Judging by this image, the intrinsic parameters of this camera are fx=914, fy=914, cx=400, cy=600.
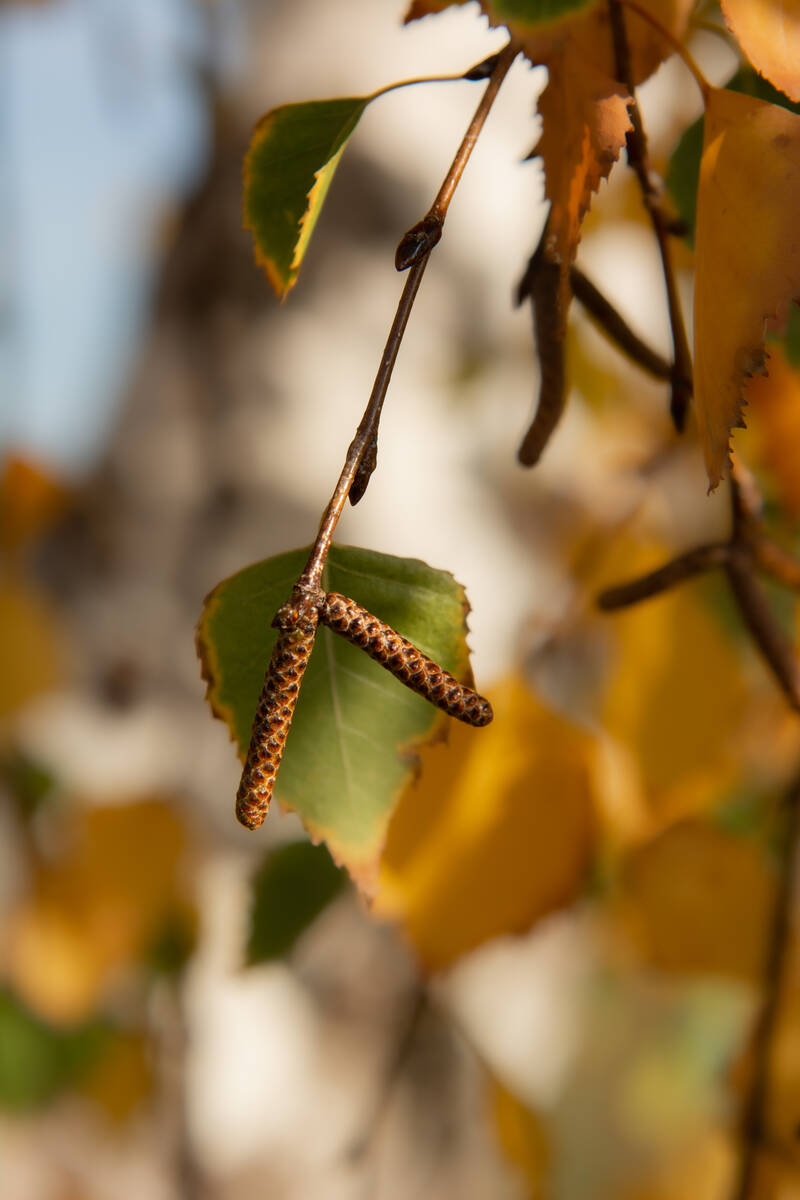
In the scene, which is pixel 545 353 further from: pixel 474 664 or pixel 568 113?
pixel 474 664

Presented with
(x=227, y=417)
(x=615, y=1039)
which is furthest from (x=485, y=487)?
(x=615, y=1039)

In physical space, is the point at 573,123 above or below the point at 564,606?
above

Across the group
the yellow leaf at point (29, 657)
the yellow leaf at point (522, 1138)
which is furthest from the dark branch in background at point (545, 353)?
the yellow leaf at point (29, 657)

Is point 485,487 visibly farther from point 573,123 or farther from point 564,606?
point 573,123

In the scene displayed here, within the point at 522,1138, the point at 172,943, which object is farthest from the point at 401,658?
the point at 172,943

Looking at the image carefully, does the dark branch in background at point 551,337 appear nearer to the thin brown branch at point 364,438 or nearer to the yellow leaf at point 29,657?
the thin brown branch at point 364,438
